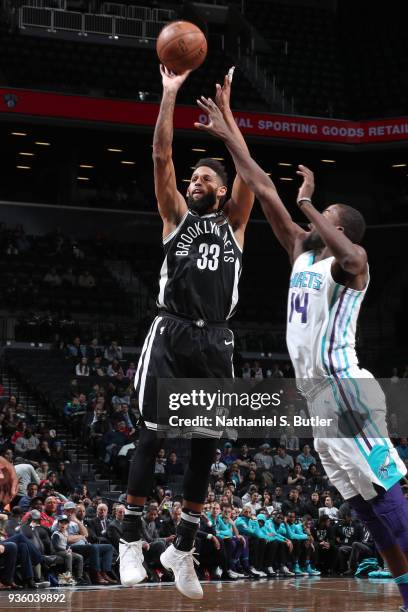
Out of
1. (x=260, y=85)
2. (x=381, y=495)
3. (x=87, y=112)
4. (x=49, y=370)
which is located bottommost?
(x=381, y=495)

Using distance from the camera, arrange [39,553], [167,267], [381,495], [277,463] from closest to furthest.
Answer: [381,495], [167,267], [39,553], [277,463]

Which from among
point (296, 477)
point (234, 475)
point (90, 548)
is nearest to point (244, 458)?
point (296, 477)

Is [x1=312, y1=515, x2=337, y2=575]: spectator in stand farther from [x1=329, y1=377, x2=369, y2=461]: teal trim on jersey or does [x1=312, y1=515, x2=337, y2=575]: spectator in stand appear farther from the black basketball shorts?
[x1=329, y1=377, x2=369, y2=461]: teal trim on jersey

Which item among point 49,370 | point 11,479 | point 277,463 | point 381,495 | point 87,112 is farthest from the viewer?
point 87,112

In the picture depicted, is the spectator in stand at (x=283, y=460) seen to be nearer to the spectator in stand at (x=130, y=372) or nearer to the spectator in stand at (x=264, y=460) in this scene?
the spectator in stand at (x=264, y=460)

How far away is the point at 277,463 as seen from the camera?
68.5 ft

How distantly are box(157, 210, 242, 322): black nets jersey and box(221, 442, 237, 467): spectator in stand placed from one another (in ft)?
44.1

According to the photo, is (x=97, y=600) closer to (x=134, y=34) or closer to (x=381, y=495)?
(x=381, y=495)

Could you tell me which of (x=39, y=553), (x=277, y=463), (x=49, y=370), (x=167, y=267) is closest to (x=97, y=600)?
(x=39, y=553)

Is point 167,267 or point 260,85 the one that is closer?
point 167,267

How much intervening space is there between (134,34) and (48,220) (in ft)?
19.9

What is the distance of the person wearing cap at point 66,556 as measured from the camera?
45.6ft

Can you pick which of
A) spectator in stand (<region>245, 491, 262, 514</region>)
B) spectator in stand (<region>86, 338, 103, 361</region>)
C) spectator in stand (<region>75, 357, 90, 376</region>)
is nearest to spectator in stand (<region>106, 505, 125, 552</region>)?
spectator in stand (<region>245, 491, 262, 514</region>)

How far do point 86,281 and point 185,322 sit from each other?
20650 mm
